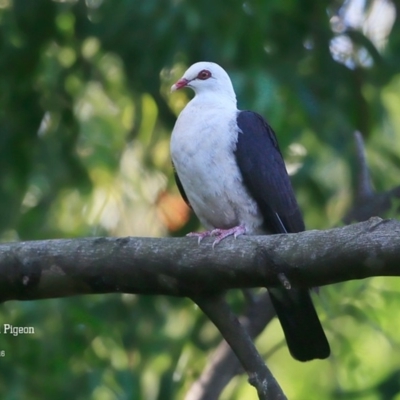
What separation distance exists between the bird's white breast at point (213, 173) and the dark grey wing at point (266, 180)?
0.04 meters

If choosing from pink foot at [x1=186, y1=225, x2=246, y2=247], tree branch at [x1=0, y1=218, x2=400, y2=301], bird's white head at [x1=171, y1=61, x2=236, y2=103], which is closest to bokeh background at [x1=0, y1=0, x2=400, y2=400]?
bird's white head at [x1=171, y1=61, x2=236, y2=103]

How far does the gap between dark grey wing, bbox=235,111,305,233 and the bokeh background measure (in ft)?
0.75

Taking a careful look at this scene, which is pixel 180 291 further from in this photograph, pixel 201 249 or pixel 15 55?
pixel 15 55

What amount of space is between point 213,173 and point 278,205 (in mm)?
344

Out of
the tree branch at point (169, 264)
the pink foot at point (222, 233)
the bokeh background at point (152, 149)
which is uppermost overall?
the tree branch at point (169, 264)

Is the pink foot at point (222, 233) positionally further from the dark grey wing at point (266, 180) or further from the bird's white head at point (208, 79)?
the bird's white head at point (208, 79)

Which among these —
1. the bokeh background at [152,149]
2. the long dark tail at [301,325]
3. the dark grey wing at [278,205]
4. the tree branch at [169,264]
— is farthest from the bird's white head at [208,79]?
the tree branch at [169,264]

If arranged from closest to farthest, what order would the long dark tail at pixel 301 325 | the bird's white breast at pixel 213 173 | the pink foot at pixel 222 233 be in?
the pink foot at pixel 222 233 → the long dark tail at pixel 301 325 → the bird's white breast at pixel 213 173

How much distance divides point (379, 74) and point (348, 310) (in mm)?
1748

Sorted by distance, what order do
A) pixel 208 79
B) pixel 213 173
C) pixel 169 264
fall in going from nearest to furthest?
1. pixel 169 264
2. pixel 213 173
3. pixel 208 79

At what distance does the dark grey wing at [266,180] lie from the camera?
14.3 feet

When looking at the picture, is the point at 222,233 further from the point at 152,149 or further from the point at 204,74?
the point at 152,149

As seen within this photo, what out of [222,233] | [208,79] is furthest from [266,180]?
[208,79]

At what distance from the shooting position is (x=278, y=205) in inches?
172
